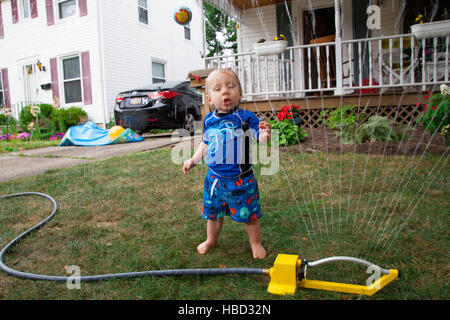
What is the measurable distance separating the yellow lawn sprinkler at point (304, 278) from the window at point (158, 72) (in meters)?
12.1

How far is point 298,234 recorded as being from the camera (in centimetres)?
234

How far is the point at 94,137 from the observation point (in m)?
7.64

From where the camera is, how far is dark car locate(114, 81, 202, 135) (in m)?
7.64

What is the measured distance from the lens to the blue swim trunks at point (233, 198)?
201 cm

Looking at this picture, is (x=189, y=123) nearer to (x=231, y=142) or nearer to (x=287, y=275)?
(x=231, y=142)

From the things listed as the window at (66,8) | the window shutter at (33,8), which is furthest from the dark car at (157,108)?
the window shutter at (33,8)

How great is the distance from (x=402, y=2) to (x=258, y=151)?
5.31 metres

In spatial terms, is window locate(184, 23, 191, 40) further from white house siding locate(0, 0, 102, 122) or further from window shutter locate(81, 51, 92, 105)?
window shutter locate(81, 51, 92, 105)

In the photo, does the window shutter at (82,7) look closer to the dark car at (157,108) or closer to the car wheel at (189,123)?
the dark car at (157,108)

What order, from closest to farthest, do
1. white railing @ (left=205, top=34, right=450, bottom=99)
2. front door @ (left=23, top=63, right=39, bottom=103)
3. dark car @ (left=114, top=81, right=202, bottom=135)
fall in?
white railing @ (left=205, top=34, right=450, bottom=99), dark car @ (left=114, top=81, right=202, bottom=135), front door @ (left=23, top=63, right=39, bottom=103)

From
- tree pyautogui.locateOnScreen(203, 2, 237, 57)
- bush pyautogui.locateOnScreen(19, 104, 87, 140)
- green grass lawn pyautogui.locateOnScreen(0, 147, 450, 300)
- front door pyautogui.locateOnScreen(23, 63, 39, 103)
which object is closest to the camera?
green grass lawn pyautogui.locateOnScreen(0, 147, 450, 300)

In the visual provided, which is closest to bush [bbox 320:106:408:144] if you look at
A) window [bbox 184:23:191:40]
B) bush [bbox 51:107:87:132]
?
bush [bbox 51:107:87:132]

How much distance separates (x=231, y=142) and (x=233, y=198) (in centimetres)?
32

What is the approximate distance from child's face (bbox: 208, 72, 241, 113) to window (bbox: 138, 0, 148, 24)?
37.5 feet
